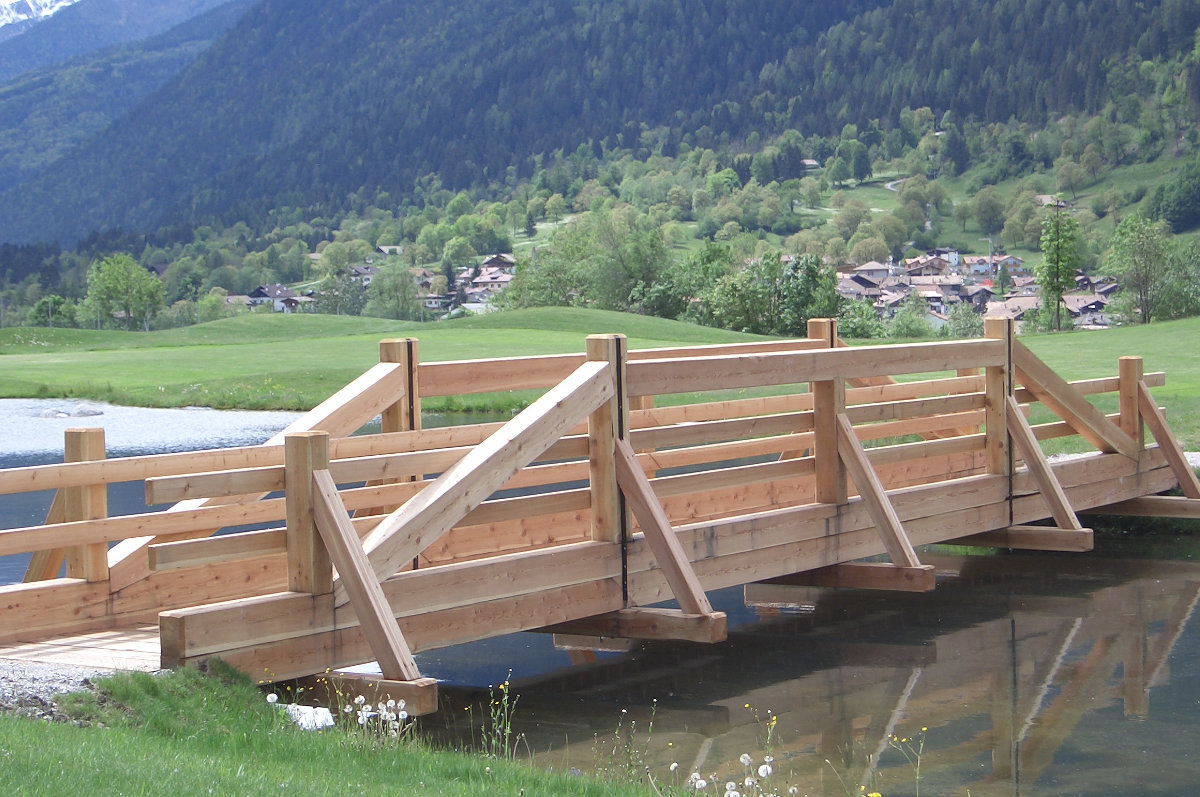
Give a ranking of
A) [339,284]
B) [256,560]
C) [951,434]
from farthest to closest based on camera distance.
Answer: [339,284] < [951,434] < [256,560]

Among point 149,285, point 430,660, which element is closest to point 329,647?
point 430,660

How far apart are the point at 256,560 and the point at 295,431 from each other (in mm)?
Answer: 1575

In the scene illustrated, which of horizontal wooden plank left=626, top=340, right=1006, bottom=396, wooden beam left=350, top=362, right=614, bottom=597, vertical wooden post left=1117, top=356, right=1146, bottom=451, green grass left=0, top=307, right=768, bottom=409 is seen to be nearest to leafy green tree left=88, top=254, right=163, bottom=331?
green grass left=0, top=307, right=768, bottom=409

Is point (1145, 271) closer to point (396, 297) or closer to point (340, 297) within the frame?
point (396, 297)

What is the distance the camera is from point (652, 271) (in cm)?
10525

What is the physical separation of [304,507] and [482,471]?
3.62 ft

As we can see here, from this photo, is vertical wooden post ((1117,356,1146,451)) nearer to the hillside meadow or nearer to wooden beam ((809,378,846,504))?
the hillside meadow

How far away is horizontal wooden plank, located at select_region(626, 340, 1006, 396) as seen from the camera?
31.0ft

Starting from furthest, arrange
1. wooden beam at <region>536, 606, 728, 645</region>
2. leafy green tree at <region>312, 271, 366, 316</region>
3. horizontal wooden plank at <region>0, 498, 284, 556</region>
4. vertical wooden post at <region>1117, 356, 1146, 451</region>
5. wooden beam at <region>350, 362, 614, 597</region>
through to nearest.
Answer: leafy green tree at <region>312, 271, 366, 316</region>, vertical wooden post at <region>1117, 356, 1146, 451</region>, wooden beam at <region>536, 606, 728, 645</region>, horizontal wooden plank at <region>0, 498, 284, 556</region>, wooden beam at <region>350, 362, 614, 597</region>

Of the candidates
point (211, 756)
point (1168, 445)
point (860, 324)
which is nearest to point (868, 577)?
point (1168, 445)

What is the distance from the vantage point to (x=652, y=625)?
8898 millimetres

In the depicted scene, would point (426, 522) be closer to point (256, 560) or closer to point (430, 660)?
point (256, 560)

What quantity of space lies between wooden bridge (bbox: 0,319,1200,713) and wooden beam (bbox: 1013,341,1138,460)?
43 mm

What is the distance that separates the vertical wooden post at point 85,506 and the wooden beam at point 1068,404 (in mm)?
7477
